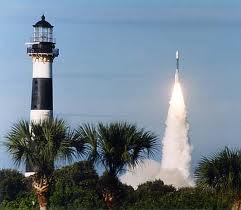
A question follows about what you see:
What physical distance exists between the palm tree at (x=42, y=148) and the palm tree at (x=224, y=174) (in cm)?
665

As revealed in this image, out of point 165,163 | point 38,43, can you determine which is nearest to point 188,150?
point 165,163

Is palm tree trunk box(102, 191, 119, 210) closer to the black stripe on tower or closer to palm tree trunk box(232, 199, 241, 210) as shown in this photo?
palm tree trunk box(232, 199, 241, 210)

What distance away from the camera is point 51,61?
84938 mm

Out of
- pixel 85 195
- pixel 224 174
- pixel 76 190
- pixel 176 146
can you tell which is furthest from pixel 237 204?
pixel 176 146

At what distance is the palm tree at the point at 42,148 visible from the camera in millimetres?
45750

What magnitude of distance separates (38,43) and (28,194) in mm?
20929

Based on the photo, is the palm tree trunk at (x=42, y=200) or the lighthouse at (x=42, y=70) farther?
the lighthouse at (x=42, y=70)

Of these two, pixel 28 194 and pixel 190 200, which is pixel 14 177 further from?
pixel 190 200

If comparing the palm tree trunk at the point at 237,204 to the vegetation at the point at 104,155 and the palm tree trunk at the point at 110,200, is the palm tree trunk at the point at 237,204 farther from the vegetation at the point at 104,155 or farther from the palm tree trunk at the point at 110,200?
the palm tree trunk at the point at 110,200

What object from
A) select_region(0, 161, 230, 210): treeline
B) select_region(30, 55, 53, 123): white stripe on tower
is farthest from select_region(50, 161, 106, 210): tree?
select_region(30, 55, 53, 123): white stripe on tower

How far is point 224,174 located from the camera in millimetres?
49188

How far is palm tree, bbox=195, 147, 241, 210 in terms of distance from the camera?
4884 cm

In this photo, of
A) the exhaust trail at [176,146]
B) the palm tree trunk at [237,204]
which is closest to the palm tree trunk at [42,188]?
the palm tree trunk at [237,204]

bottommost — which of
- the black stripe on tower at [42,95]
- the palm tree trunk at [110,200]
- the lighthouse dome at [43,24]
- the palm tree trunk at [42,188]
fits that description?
the palm tree trunk at [110,200]
